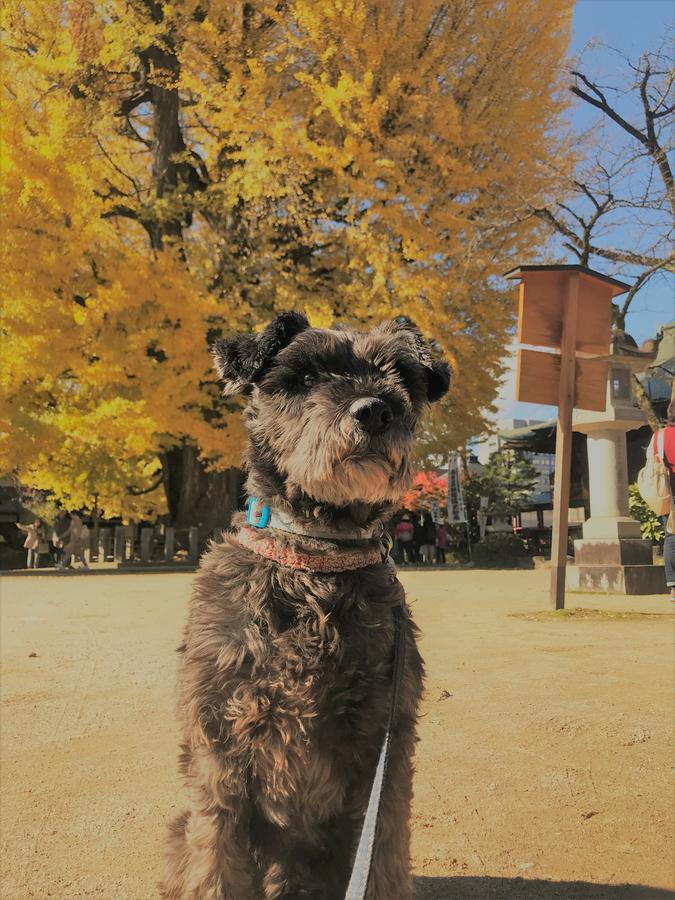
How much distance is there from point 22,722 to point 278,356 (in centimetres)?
378

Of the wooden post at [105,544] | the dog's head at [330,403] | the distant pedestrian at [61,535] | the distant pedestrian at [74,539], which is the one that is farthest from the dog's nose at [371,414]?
the wooden post at [105,544]

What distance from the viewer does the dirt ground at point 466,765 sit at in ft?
9.34

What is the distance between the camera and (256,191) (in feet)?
49.1

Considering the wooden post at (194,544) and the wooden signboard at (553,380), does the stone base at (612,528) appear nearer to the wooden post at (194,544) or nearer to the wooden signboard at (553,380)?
the wooden signboard at (553,380)

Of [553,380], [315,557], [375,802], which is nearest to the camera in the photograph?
[375,802]

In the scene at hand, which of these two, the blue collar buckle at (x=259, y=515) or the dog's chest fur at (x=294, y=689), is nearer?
the dog's chest fur at (x=294, y=689)

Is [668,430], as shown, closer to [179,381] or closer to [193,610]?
[193,610]

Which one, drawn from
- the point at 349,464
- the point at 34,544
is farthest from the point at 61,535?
the point at 349,464

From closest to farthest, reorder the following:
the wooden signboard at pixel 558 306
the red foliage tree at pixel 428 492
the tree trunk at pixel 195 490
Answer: the wooden signboard at pixel 558 306, the tree trunk at pixel 195 490, the red foliage tree at pixel 428 492

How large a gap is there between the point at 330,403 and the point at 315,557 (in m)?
0.46

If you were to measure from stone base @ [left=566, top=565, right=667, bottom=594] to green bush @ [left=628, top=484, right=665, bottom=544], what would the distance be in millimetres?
6251

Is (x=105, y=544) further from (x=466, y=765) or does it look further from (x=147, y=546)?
(x=466, y=765)

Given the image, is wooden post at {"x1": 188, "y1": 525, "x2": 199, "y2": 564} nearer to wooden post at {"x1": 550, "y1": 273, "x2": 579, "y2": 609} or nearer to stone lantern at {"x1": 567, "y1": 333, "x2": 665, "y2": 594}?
stone lantern at {"x1": 567, "y1": 333, "x2": 665, "y2": 594}

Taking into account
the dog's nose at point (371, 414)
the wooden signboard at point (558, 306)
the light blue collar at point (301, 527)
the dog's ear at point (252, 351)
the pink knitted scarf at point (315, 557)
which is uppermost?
the wooden signboard at point (558, 306)
